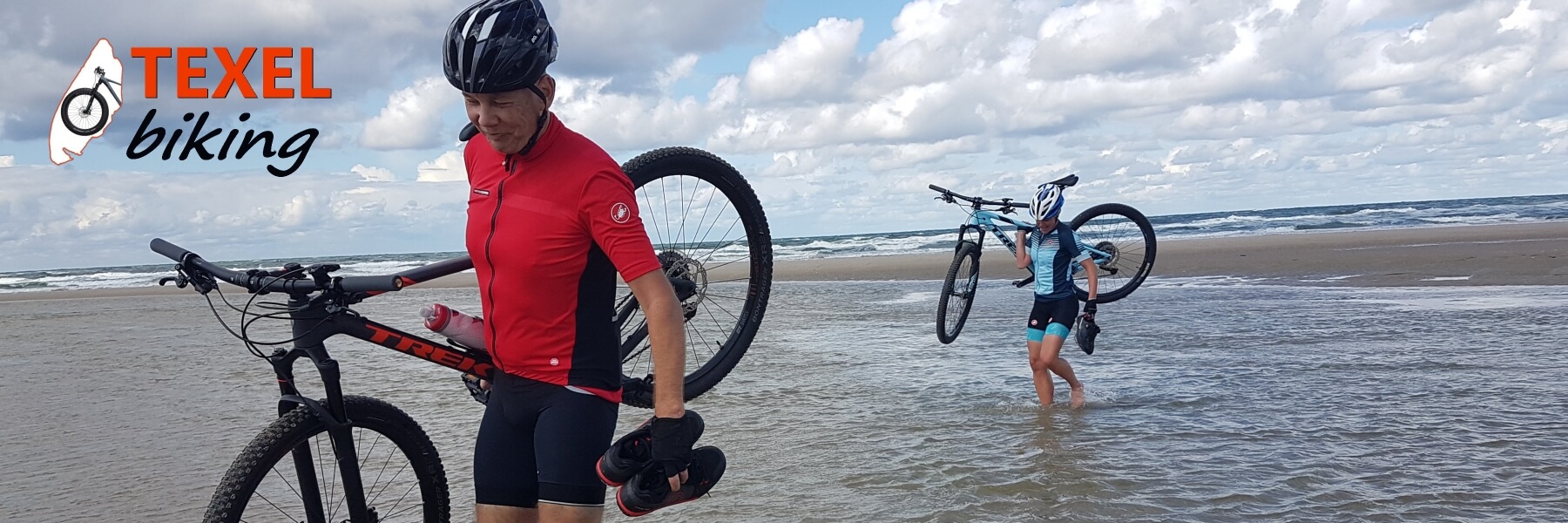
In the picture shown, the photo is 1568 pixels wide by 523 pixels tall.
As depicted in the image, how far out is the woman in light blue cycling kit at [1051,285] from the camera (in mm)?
8070

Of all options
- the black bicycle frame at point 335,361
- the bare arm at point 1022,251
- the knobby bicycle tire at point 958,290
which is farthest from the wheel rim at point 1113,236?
the black bicycle frame at point 335,361

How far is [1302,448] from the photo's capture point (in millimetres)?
6195

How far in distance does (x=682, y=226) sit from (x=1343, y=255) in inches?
1020

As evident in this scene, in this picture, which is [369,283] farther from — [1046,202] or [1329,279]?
[1329,279]

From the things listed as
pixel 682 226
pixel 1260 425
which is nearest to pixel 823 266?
pixel 1260 425

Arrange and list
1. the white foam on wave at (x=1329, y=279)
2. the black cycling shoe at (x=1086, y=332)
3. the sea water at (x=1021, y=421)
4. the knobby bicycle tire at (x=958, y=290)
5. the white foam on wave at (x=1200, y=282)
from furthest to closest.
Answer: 1. the white foam on wave at (x=1329, y=279)
2. the white foam on wave at (x=1200, y=282)
3. the knobby bicycle tire at (x=958, y=290)
4. the black cycling shoe at (x=1086, y=332)
5. the sea water at (x=1021, y=421)

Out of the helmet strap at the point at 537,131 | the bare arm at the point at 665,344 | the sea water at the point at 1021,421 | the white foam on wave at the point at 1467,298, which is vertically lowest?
the sea water at the point at 1021,421

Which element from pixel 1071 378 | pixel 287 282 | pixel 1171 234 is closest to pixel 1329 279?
pixel 1071 378

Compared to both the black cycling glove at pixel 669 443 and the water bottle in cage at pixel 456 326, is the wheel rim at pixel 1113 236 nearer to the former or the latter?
the water bottle in cage at pixel 456 326

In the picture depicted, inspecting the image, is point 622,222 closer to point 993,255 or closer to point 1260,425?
point 1260,425

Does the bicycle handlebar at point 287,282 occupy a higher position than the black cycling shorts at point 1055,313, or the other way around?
the bicycle handlebar at point 287,282

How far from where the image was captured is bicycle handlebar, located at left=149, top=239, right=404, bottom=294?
123 inches

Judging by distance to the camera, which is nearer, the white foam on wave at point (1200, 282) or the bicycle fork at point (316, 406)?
the bicycle fork at point (316, 406)

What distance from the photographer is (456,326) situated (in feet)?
10.3
